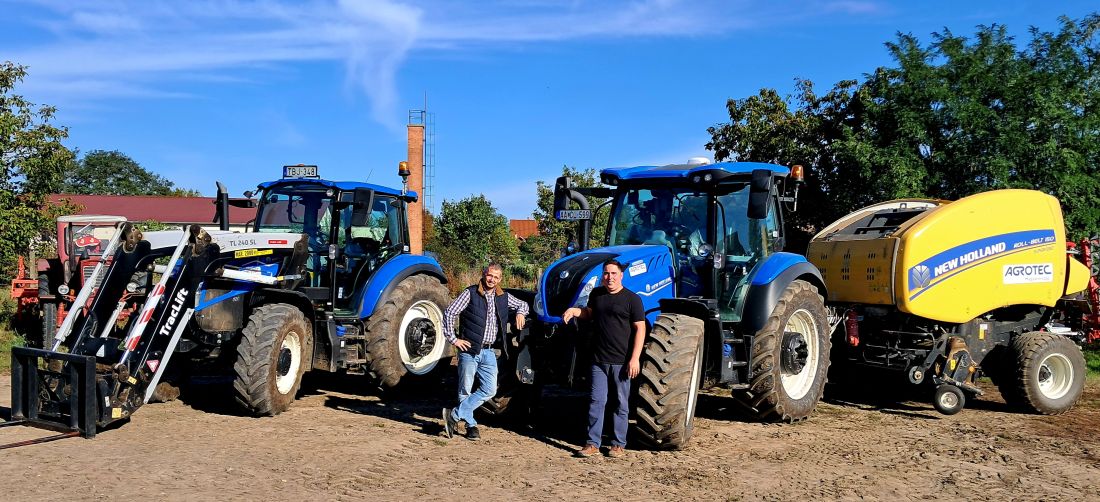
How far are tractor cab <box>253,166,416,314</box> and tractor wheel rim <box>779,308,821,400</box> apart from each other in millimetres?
4656

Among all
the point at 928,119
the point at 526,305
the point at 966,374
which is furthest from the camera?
the point at 928,119

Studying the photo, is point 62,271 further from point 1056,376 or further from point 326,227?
point 1056,376

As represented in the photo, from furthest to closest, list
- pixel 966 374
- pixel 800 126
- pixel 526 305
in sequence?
pixel 800 126 < pixel 966 374 < pixel 526 305

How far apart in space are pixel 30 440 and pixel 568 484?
172 inches

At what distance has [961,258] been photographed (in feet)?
30.8

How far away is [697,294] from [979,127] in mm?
8198

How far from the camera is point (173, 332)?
8.01 metres

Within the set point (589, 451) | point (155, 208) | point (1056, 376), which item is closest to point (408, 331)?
point (589, 451)

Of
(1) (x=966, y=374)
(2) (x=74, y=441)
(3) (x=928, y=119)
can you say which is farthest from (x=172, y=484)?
(3) (x=928, y=119)

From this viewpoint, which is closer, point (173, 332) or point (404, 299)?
point (173, 332)

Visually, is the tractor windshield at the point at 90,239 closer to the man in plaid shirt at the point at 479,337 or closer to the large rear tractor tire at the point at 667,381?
the man in plaid shirt at the point at 479,337

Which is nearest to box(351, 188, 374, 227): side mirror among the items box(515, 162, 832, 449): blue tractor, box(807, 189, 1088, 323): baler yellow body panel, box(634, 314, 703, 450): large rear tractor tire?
box(515, 162, 832, 449): blue tractor

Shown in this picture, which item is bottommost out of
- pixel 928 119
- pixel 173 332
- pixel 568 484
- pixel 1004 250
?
pixel 568 484

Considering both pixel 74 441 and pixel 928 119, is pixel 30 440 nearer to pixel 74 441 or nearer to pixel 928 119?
pixel 74 441
